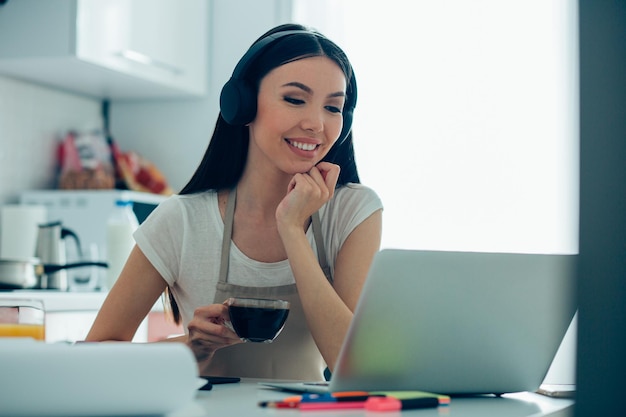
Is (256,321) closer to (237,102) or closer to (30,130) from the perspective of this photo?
(237,102)

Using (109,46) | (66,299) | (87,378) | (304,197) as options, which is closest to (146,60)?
(109,46)

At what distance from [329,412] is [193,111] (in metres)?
2.87

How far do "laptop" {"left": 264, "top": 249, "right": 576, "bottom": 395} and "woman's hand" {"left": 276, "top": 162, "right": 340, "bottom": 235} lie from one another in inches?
20.2

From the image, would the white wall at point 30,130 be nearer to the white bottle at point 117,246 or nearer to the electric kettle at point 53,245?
the electric kettle at point 53,245

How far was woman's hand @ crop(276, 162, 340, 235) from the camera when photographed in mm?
1459

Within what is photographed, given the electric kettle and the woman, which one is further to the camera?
the electric kettle

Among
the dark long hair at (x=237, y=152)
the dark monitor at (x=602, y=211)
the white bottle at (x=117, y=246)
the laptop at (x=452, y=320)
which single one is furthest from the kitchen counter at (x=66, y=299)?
the dark monitor at (x=602, y=211)

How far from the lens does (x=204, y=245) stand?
164 cm

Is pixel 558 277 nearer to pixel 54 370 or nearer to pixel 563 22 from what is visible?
pixel 54 370

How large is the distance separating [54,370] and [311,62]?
1011mm

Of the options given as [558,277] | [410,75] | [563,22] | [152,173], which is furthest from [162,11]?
[558,277]

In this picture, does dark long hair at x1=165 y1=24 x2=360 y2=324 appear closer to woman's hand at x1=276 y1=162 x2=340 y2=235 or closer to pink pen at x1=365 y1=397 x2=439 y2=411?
woman's hand at x1=276 y1=162 x2=340 y2=235

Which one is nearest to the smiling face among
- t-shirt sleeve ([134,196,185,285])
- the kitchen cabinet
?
t-shirt sleeve ([134,196,185,285])

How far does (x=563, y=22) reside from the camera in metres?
3.08
